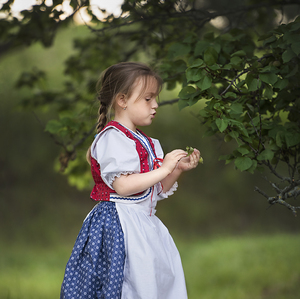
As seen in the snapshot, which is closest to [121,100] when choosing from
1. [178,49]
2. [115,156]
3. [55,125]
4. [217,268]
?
[115,156]

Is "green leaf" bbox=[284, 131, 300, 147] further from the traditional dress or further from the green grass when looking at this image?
the green grass

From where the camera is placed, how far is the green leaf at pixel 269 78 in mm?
1322

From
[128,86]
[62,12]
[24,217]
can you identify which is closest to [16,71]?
[24,217]

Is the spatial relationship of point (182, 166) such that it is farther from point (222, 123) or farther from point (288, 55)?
point (288, 55)

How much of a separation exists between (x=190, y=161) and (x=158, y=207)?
3.97 m

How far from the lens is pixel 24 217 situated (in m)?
5.14

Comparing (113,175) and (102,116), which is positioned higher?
(102,116)

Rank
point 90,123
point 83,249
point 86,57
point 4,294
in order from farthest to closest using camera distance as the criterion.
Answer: point 4,294 < point 86,57 < point 90,123 < point 83,249

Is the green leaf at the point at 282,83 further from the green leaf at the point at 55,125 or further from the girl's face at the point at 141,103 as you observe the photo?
the green leaf at the point at 55,125

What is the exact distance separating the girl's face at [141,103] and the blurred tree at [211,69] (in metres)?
0.18

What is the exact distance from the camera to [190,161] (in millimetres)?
1150

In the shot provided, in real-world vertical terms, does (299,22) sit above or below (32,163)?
below

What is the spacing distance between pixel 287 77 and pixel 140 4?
0.92 metres

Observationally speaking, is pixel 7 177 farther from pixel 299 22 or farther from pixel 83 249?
pixel 299 22
